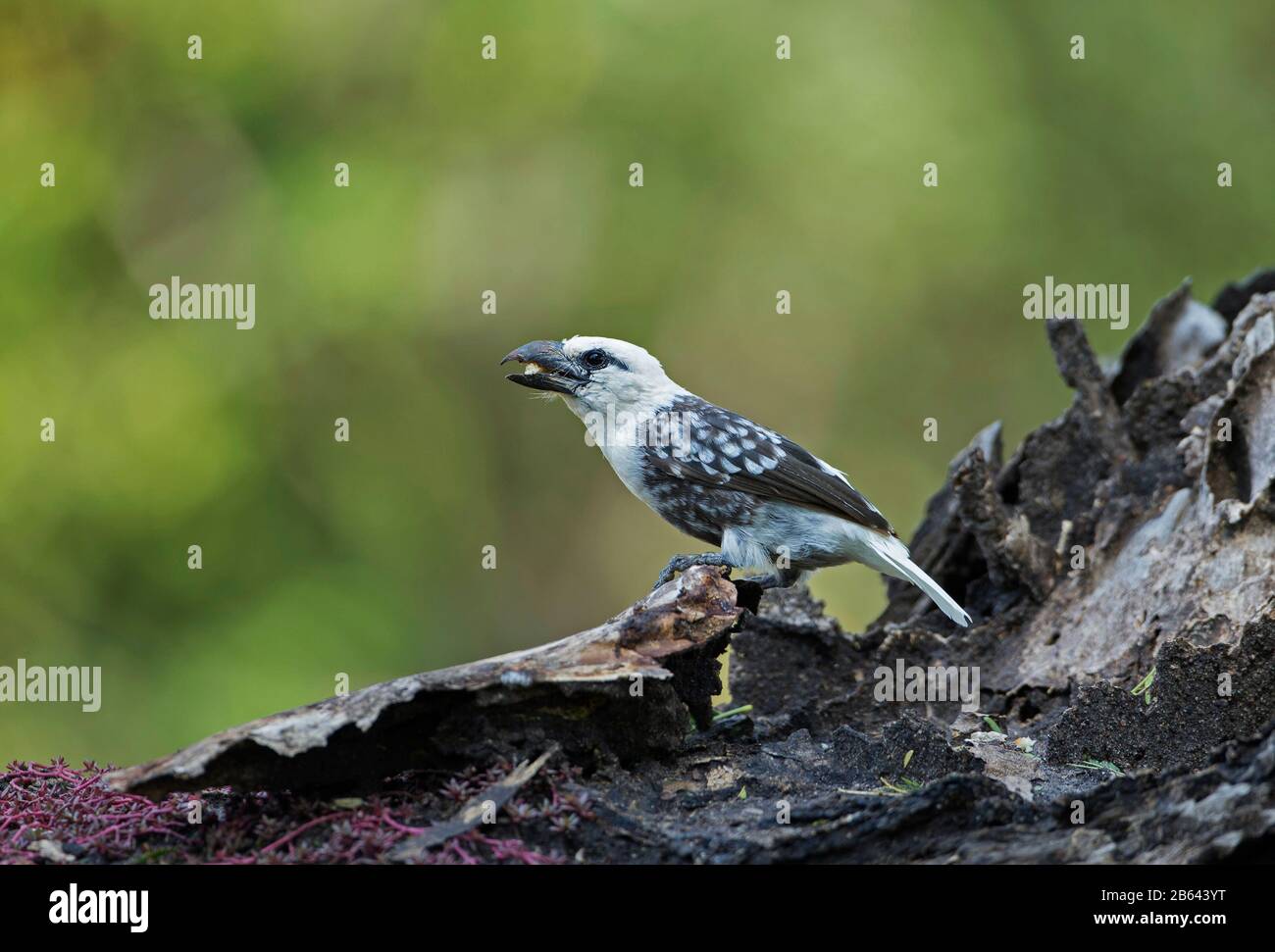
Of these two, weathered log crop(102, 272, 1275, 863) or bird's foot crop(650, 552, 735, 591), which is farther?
bird's foot crop(650, 552, 735, 591)

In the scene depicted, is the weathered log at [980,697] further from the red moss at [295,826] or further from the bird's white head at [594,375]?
the bird's white head at [594,375]

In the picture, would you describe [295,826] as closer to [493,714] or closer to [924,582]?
[493,714]

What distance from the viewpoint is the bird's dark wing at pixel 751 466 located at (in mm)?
4809

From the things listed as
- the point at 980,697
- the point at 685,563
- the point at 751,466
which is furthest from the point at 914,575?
the point at 685,563

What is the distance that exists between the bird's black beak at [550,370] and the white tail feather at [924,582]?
4.70 feet

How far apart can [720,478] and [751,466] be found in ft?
0.44

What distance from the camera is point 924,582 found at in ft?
15.5

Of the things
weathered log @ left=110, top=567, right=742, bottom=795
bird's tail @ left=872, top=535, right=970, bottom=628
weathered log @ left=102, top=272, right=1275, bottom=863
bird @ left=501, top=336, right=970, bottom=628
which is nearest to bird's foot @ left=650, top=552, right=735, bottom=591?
bird @ left=501, top=336, right=970, bottom=628

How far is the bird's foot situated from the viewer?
4656 mm

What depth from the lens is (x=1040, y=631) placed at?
191 inches

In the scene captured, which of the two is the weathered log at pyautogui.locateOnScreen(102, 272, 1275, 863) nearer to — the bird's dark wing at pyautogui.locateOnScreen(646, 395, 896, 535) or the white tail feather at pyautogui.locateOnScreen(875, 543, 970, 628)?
the white tail feather at pyautogui.locateOnScreen(875, 543, 970, 628)

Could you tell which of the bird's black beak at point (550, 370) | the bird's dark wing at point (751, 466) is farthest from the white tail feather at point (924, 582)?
the bird's black beak at point (550, 370)
